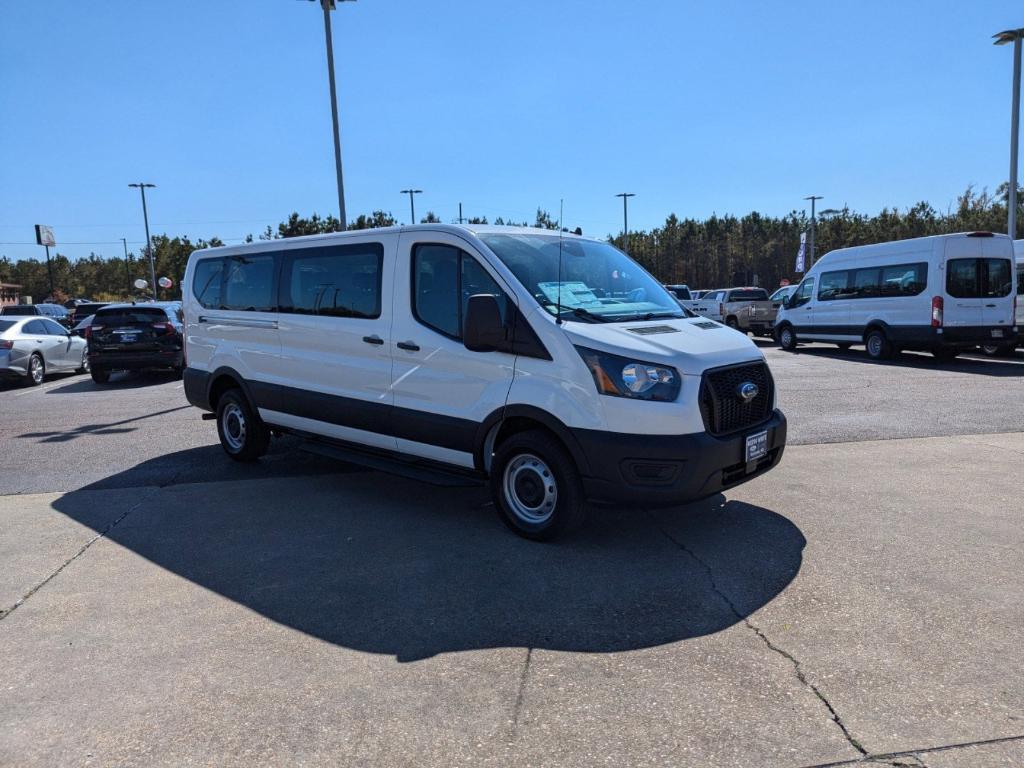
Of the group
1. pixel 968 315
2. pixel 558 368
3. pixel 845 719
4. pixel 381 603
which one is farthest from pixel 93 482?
pixel 968 315

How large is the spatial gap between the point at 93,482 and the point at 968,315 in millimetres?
15319

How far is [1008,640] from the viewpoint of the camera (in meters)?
3.34

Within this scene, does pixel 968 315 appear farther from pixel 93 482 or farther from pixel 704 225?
pixel 704 225

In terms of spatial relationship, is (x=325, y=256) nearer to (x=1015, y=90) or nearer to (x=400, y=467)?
(x=400, y=467)

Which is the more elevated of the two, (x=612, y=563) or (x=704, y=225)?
(x=704, y=225)

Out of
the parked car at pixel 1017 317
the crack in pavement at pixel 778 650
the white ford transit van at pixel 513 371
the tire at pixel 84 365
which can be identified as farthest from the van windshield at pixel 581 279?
the tire at pixel 84 365

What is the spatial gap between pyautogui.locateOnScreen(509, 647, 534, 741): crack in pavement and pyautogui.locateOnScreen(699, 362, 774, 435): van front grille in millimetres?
1833

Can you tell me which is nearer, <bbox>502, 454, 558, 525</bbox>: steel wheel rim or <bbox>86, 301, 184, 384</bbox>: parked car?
<bbox>502, 454, 558, 525</bbox>: steel wheel rim

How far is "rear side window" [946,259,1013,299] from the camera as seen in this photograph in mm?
14648

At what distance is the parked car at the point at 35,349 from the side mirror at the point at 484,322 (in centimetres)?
1329

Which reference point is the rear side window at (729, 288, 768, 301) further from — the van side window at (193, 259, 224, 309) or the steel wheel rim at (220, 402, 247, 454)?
the steel wheel rim at (220, 402, 247, 454)

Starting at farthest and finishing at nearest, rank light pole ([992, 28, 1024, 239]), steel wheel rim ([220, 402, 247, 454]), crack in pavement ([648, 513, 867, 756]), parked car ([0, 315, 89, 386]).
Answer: light pole ([992, 28, 1024, 239])
parked car ([0, 315, 89, 386])
steel wheel rim ([220, 402, 247, 454])
crack in pavement ([648, 513, 867, 756])

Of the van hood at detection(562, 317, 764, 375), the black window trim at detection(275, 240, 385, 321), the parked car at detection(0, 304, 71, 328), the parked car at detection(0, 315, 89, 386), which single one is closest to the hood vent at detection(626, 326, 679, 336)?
the van hood at detection(562, 317, 764, 375)

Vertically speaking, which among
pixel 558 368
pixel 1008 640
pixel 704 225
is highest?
pixel 704 225
